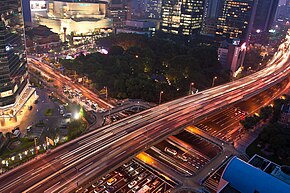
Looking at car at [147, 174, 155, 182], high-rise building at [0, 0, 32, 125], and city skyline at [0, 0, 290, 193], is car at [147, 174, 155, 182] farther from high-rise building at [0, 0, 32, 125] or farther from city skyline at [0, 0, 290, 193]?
high-rise building at [0, 0, 32, 125]

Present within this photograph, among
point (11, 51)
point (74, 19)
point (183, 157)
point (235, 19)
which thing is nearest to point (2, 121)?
point (11, 51)

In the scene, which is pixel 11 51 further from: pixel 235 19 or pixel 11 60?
pixel 235 19

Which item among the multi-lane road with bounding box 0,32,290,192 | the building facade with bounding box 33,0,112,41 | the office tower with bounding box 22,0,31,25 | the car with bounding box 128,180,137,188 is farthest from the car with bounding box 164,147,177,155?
the office tower with bounding box 22,0,31,25

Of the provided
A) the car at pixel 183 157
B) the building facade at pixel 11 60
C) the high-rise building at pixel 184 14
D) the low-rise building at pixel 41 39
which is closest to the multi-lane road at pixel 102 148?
the car at pixel 183 157

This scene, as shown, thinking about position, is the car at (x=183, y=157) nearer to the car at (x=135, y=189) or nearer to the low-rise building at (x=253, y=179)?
the car at (x=135, y=189)

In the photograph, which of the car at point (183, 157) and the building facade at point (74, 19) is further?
the building facade at point (74, 19)
